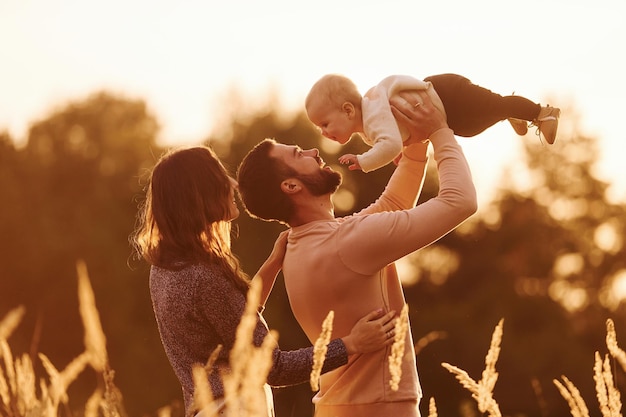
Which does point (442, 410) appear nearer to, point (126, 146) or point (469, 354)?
point (469, 354)

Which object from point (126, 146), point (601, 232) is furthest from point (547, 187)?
point (126, 146)

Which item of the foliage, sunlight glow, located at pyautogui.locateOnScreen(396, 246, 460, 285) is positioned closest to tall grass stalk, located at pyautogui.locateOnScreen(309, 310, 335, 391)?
the foliage

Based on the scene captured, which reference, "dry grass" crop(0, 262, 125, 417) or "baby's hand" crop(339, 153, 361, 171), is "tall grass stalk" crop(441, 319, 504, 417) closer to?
"dry grass" crop(0, 262, 125, 417)

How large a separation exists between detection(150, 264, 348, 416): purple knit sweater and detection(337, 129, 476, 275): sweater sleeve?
35cm

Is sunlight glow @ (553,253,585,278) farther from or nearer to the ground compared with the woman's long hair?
nearer to the ground

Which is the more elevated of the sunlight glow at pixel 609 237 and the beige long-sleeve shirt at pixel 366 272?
the beige long-sleeve shirt at pixel 366 272

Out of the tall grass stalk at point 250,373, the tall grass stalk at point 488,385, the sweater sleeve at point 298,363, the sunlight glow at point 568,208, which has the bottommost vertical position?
the sunlight glow at point 568,208

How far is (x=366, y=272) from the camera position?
168 inches

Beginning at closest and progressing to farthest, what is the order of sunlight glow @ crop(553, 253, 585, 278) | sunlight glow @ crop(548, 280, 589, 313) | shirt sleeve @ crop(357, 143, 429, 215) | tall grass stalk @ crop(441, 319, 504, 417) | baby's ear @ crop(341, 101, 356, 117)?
1. tall grass stalk @ crop(441, 319, 504, 417)
2. shirt sleeve @ crop(357, 143, 429, 215)
3. baby's ear @ crop(341, 101, 356, 117)
4. sunlight glow @ crop(548, 280, 589, 313)
5. sunlight glow @ crop(553, 253, 585, 278)

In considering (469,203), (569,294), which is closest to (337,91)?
(469,203)

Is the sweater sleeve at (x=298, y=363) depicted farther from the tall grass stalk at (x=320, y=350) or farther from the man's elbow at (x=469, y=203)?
the tall grass stalk at (x=320, y=350)

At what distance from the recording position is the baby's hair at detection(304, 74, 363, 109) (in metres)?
5.32

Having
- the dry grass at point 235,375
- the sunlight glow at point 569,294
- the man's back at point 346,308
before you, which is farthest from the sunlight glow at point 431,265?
the dry grass at point 235,375

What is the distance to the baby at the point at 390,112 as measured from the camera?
4797mm
